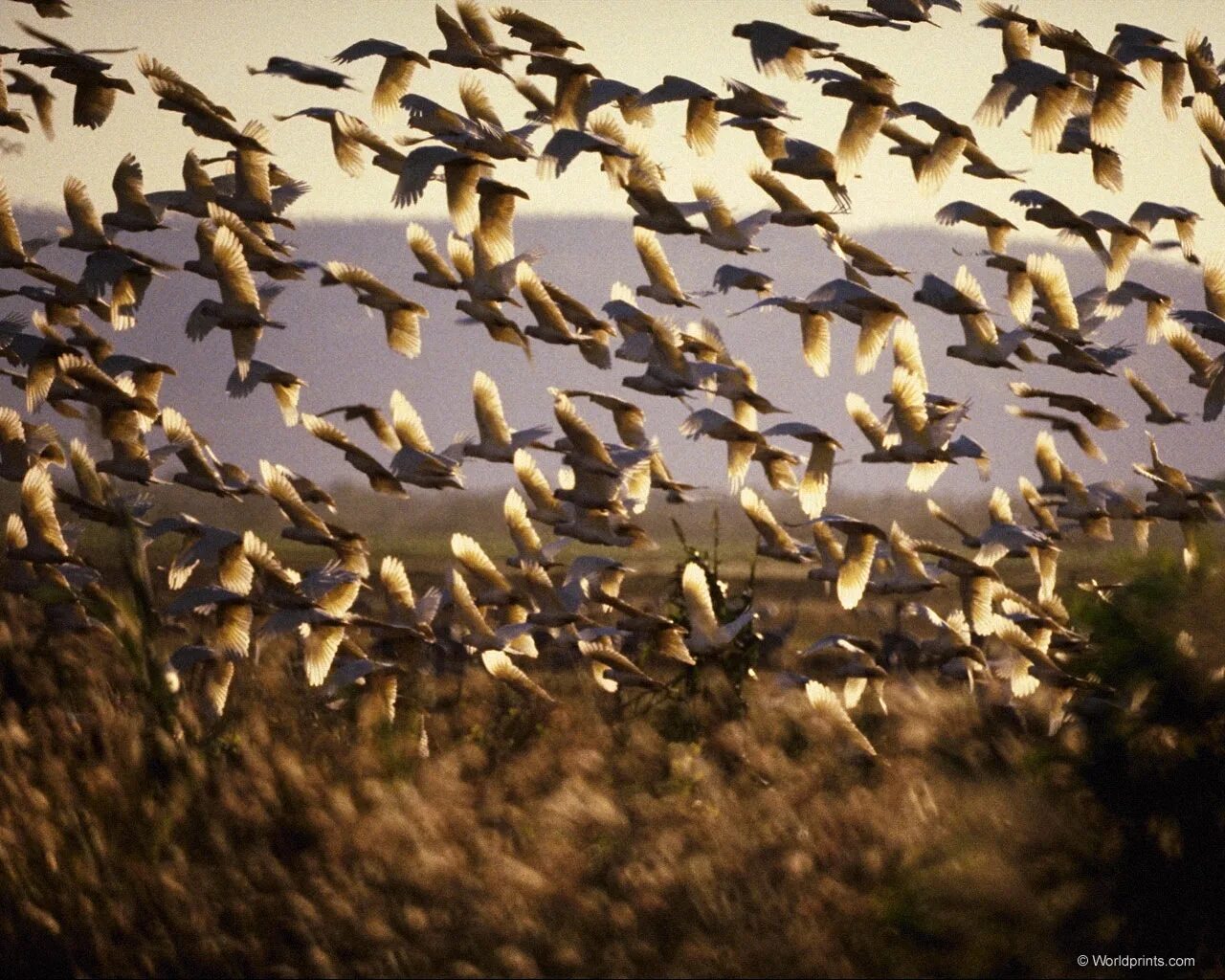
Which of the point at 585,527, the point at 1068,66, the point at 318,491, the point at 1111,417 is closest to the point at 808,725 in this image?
the point at 585,527

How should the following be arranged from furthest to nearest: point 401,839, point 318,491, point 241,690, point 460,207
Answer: point 241,690 < point 318,491 < point 460,207 < point 401,839

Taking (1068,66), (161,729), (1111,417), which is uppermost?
(1068,66)

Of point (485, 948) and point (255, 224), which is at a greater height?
point (255, 224)

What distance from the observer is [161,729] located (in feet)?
19.8

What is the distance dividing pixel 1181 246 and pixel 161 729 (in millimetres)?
4534

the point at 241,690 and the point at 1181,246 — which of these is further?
the point at 241,690

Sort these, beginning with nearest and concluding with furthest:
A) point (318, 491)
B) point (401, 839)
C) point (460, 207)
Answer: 1. point (401, 839)
2. point (460, 207)
3. point (318, 491)

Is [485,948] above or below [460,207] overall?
below

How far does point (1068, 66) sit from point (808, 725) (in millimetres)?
2820

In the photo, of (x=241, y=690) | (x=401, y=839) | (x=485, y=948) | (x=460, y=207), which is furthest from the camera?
(x=241, y=690)

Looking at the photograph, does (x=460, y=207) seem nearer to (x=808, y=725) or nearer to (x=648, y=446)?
(x=648, y=446)

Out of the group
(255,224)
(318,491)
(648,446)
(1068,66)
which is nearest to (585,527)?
(648,446)

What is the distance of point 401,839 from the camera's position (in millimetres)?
5055

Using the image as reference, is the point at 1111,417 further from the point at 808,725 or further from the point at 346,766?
the point at 346,766
